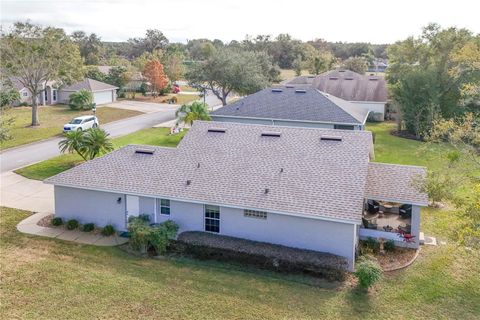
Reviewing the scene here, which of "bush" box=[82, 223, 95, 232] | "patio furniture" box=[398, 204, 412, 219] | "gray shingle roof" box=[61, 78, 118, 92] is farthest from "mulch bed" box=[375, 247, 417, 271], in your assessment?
"gray shingle roof" box=[61, 78, 118, 92]

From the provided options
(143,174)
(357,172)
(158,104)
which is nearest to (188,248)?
(143,174)

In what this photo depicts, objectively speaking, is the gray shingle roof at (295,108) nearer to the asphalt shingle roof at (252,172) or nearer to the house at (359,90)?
the asphalt shingle roof at (252,172)

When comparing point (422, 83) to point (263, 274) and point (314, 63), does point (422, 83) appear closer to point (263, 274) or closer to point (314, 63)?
point (263, 274)

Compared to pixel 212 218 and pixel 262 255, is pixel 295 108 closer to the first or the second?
pixel 212 218

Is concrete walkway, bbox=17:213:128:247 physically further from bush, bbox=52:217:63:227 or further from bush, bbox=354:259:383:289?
bush, bbox=354:259:383:289

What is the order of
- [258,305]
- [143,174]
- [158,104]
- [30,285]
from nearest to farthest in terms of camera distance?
1. [258,305]
2. [30,285]
3. [143,174]
4. [158,104]

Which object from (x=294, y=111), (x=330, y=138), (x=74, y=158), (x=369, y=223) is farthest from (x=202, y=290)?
(x=294, y=111)
